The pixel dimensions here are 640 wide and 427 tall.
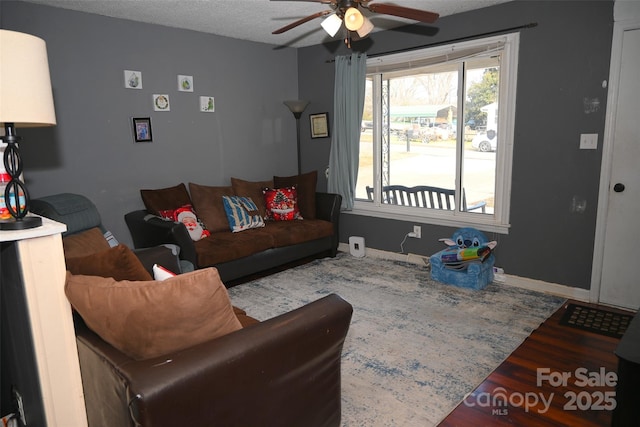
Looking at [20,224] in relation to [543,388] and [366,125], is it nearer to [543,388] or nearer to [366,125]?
[543,388]

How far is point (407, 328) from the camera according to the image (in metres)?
3.04

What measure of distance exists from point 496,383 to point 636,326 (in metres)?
0.78

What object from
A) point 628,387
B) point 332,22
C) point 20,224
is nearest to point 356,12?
point 332,22

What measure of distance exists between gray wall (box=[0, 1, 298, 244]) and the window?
1203mm

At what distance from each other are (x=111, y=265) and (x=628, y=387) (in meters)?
1.97

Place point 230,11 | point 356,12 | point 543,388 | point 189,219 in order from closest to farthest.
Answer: point 543,388
point 356,12
point 230,11
point 189,219

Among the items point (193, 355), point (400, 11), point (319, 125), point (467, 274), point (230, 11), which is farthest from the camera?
point (319, 125)

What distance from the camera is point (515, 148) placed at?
12.2ft

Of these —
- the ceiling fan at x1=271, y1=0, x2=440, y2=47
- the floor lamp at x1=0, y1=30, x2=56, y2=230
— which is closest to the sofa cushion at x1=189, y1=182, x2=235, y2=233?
the ceiling fan at x1=271, y1=0, x2=440, y2=47

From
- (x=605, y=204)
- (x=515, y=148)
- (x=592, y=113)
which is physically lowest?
(x=605, y=204)

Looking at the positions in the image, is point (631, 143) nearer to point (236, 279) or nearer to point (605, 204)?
point (605, 204)

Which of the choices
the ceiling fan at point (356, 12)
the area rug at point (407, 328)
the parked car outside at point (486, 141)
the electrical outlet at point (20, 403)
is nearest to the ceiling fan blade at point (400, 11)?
the ceiling fan at point (356, 12)

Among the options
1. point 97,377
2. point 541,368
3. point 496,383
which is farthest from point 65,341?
point 541,368

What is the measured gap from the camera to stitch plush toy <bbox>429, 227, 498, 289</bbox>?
3734 mm
